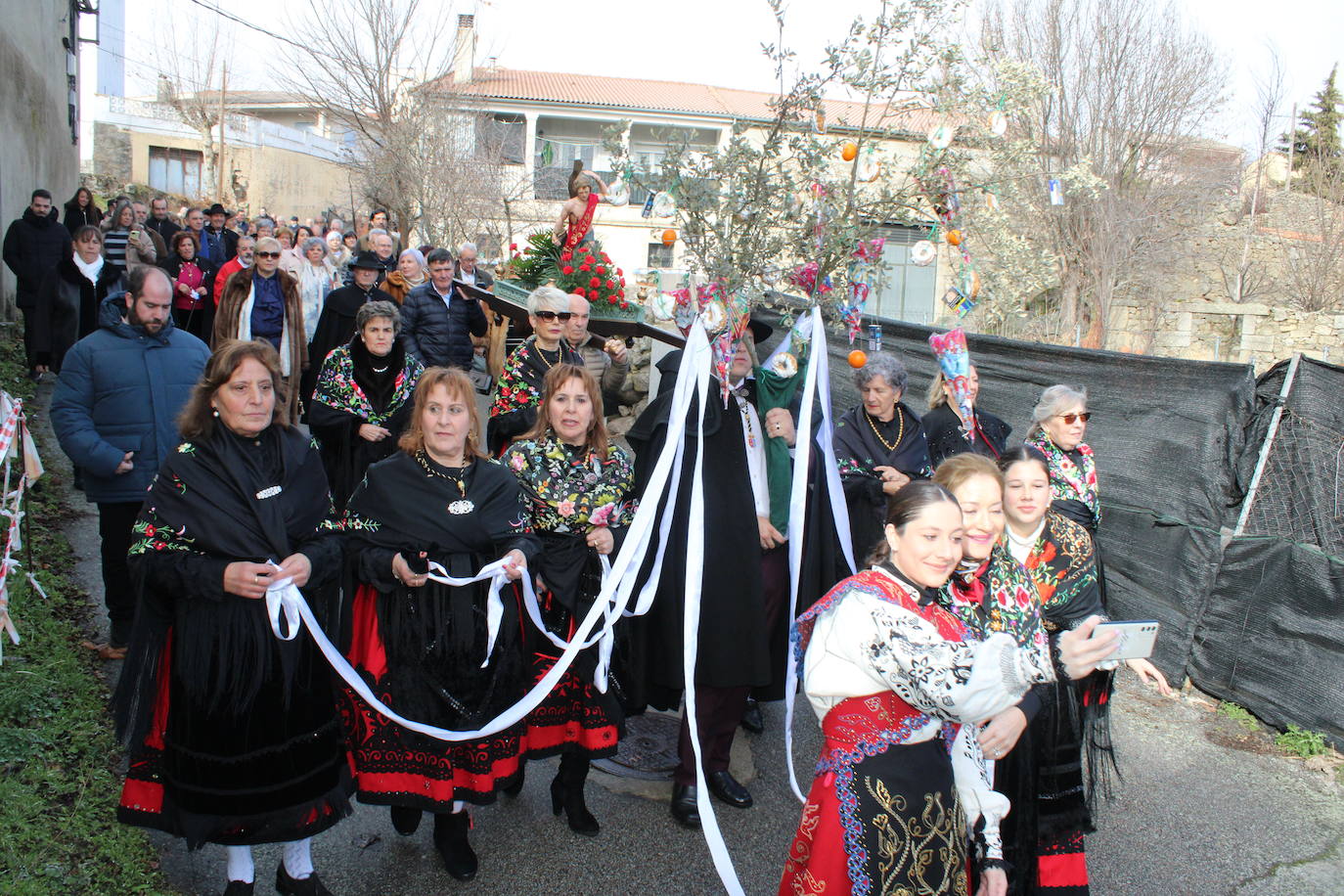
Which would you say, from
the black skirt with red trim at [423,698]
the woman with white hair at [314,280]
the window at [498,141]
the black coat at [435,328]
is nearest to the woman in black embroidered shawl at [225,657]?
the black skirt with red trim at [423,698]

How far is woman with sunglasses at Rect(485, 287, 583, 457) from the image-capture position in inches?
214

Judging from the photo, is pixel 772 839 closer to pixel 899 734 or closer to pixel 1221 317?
pixel 899 734

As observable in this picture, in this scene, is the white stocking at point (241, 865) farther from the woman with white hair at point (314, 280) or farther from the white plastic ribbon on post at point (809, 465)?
the woman with white hair at point (314, 280)

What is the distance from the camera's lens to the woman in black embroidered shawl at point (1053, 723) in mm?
3330

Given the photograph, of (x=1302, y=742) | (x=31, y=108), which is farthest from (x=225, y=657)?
(x=31, y=108)

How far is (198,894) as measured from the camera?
340cm

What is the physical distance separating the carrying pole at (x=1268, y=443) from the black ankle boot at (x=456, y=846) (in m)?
4.75

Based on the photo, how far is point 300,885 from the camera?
3.42 m

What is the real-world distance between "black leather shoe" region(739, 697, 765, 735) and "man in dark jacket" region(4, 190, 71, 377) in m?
8.29

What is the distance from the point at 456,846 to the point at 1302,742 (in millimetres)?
4453

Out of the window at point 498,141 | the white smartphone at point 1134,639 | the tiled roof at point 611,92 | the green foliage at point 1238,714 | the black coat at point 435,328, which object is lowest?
the green foliage at point 1238,714

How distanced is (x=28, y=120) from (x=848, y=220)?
47.3 ft

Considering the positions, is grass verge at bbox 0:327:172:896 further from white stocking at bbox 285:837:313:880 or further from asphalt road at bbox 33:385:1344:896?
white stocking at bbox 285:837:313:880

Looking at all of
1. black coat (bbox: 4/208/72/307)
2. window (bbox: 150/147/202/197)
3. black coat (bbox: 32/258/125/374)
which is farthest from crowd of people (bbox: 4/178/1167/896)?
window (bbox: 150/147/202/197)
